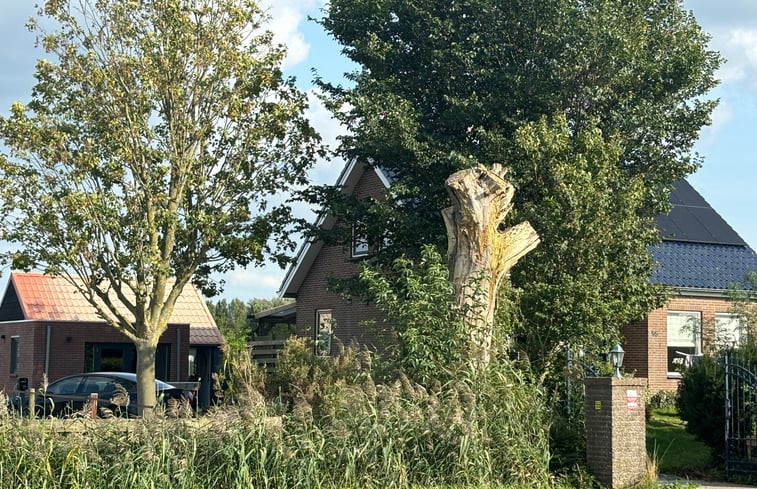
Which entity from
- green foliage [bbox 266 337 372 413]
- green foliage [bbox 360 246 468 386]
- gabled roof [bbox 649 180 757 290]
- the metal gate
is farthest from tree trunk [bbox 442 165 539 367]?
gabled roof [bbox 649 180 757 290]

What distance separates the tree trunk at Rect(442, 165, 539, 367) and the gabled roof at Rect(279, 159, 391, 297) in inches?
448

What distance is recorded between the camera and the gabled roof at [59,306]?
37812 mm

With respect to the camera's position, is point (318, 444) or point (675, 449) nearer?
point (318, 444)

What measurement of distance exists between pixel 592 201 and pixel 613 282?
6.54 feet

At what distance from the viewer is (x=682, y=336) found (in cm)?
2759

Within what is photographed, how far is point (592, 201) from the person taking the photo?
17.8 metres

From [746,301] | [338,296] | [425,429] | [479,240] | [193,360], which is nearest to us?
[425,429]

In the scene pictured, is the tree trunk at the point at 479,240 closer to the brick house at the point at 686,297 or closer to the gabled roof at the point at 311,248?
the brick house at the point at 686,297

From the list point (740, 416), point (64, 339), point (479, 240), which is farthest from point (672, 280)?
point (64, 339)

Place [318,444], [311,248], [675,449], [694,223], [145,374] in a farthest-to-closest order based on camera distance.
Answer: [311,248] < [694,223] < [145,374] < [675,449] < [318,444]

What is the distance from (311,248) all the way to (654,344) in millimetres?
10614

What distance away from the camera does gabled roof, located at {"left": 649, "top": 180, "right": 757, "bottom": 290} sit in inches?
1090

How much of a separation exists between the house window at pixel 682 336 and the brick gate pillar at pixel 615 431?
13758 millimetres

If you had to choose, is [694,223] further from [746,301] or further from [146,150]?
[146,150]
